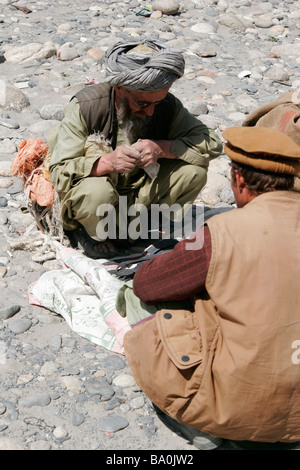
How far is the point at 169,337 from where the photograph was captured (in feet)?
7.68

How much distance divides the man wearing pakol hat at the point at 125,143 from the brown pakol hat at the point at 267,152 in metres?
1.22

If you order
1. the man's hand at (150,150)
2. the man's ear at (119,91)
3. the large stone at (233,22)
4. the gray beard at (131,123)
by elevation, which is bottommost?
the large stone at (233,22)

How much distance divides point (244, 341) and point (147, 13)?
6510 mm

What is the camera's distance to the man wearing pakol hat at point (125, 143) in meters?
3.45

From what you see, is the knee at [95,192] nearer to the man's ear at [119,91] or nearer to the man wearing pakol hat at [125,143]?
the man wearing pakol hat at [125,143]

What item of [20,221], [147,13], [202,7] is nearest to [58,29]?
[147,13]

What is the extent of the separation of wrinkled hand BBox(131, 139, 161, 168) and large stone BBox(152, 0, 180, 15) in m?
4.92

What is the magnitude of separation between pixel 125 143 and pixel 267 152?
1622mm

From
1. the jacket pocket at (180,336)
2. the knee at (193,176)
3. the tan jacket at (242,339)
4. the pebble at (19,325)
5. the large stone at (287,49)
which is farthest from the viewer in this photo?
the large stone at (287,49)

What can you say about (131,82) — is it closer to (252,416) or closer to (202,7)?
(252,416)

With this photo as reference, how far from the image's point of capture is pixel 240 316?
7.04 ft

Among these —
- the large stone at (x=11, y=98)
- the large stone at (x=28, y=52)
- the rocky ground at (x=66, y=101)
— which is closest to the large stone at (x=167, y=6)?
the rocky ground at (x=66, y=101)

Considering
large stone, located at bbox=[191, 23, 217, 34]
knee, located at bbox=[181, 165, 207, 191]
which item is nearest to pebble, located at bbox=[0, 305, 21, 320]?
knee, located at bbox=[181, 165, 207, 191]
